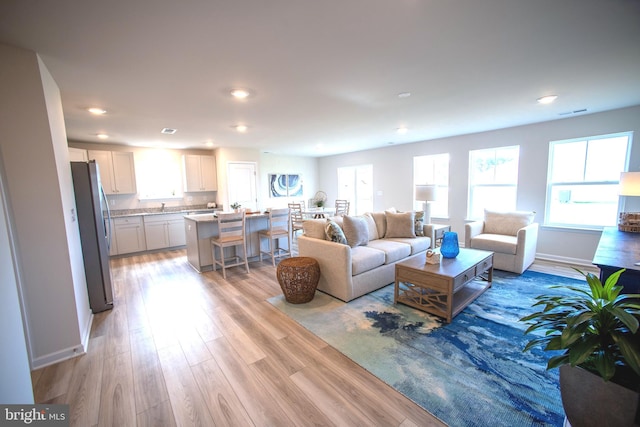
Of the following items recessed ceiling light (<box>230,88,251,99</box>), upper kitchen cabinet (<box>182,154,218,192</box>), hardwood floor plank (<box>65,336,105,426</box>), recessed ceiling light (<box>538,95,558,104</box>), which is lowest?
hardwood floor plank (<box>65,336,105,426</box>)

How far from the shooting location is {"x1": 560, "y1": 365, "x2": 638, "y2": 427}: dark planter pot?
3.63 ft

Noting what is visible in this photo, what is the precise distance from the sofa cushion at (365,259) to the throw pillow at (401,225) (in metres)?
0.93

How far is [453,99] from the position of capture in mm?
3090

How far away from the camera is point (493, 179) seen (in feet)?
16.7

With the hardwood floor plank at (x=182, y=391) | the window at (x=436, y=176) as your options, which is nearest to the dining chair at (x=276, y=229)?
the hardwood floor plank at (x=182, y=391)

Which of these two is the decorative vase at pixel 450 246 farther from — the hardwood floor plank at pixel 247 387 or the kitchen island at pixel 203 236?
the kitchen island at pixel 203 236

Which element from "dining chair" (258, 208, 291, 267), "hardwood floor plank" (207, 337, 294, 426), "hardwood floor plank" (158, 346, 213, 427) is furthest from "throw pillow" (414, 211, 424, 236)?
"hardwood floor plank" (158, 346, 213, 427)

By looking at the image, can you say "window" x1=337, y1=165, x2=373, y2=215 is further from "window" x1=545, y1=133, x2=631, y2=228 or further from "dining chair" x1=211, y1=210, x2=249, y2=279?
"dining chair" x1=211, y1=210, x2=249, y2=279

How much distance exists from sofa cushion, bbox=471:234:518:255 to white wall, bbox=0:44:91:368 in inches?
197

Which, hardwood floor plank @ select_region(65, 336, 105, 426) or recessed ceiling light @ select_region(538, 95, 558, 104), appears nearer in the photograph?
hardwood floor plank @ select_region(65, 336, 105, 426)

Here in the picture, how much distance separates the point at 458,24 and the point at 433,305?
2.42 metres

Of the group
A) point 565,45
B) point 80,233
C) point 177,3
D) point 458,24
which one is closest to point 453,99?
point 565,45

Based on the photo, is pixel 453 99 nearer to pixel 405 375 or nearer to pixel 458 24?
pixel 458 24

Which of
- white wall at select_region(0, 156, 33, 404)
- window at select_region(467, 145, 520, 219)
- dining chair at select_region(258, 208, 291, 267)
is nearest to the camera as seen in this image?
white wall at select_region(0, 156, 33, 404)
